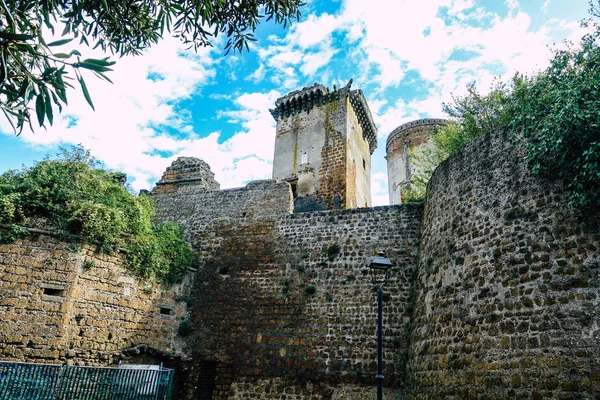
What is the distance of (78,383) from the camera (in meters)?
8.45

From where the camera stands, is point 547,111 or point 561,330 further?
point 547,111

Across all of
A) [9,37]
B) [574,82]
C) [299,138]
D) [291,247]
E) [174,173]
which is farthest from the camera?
[299,138]

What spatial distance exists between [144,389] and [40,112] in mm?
7265

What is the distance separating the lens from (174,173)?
16500mm

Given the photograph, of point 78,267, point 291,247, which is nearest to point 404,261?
point 291,247

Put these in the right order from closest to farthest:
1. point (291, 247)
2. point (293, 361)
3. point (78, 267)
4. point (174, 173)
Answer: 1. point (78, 267)
2. point (293, 361)
3. point (291, 247)
4. point (174, 173)

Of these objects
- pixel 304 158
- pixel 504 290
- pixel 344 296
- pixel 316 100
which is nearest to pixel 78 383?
pixel 344 296

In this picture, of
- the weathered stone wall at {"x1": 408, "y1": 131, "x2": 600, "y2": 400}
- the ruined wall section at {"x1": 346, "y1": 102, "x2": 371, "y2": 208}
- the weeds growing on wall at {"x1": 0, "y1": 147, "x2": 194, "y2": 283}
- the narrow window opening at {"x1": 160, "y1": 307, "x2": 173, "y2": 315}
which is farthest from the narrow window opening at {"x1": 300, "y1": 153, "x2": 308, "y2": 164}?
the weathered stone wall at {"x1": 408, "y1": 131, "x2": 600, "y2": 400}

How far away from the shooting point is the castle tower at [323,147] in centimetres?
1873

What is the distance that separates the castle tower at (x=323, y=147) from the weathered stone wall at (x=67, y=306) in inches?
369

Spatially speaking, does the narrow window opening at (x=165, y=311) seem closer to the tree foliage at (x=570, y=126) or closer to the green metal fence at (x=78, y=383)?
the green metal fence at (x=78, y=383)

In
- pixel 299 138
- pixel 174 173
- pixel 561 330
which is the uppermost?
pixel 299 138

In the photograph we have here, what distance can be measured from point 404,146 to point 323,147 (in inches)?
218

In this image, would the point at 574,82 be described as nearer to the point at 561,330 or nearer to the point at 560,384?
the point at 561,330
